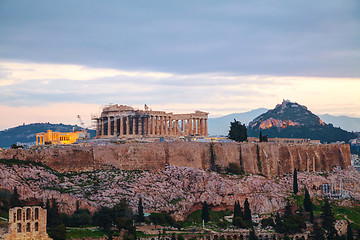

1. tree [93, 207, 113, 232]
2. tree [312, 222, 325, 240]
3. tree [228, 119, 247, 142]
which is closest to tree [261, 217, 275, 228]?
tree [312, 222, 325, 240]

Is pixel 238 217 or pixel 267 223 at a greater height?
pixel 238 217

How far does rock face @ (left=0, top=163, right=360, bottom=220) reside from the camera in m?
86.8

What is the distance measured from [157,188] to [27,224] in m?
32.9

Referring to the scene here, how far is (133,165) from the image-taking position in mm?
103625

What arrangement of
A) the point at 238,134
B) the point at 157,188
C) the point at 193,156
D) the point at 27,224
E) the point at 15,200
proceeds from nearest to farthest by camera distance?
1. the point at 27,224
2. the point at 15,200
3. the point at 157,188
4. the point at 193,156
5. the point at 238,134

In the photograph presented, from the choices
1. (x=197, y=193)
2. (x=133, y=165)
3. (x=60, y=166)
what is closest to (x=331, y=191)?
(x=197, y=193)

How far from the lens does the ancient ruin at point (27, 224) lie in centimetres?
6638

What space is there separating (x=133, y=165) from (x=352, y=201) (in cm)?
3746

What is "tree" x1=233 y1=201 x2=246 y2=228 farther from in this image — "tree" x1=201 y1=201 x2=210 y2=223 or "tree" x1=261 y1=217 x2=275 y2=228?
"tree" x1=201 y1=201 x2=210 y2=223

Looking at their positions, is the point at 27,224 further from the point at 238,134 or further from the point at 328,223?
the point at 238,134

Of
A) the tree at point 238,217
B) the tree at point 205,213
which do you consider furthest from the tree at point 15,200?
the tree at point 238,217

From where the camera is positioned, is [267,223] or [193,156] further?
[193,156]

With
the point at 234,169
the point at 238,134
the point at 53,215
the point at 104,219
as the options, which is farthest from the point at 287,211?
the point at 53,215

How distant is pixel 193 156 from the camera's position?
A: 362 feet
